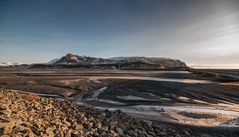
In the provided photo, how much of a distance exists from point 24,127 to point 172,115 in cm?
1158

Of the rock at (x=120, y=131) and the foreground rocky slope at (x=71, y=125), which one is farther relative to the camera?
the rock at (x=120, y=131)

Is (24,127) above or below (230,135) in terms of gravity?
above

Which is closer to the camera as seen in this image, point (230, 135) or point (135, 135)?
point (135, 135)

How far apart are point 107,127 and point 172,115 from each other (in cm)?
760

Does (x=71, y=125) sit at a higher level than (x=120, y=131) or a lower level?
higher

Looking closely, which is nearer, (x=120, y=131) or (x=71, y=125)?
(x=71, y=125)

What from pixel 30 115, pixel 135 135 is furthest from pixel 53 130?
pixel 135 135

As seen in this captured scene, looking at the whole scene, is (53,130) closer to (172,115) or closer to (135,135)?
(135,135)

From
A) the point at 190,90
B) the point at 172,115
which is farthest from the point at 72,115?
the point at 190,90

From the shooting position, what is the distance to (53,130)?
8156 millimetres

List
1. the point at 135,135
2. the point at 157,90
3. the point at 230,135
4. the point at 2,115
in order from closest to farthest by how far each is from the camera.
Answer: the point at 2,115 < the point at 135,135 < the point at 230,135 < the point at 157,90

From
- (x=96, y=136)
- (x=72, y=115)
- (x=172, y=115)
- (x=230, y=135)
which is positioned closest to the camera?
(x=96, y=136)

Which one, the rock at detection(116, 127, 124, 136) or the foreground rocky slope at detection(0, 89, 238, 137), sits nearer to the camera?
the foreground rocky slope at detection(0, 89, 238, 137)

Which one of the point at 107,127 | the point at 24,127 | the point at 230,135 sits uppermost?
the point at 24,127
